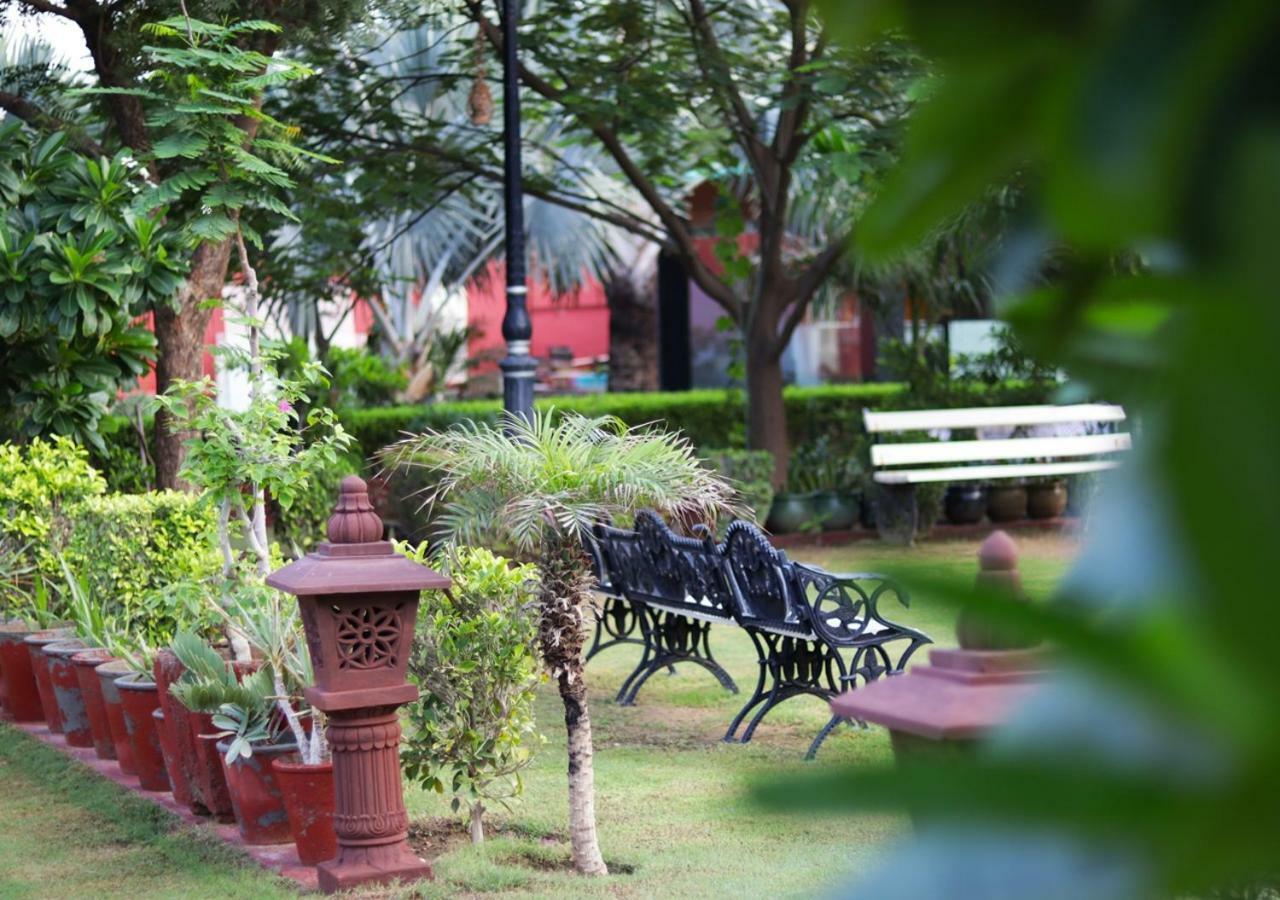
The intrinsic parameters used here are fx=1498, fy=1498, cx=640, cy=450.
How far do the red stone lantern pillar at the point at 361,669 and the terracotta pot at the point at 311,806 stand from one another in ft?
0.56

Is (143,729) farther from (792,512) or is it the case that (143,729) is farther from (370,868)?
(792,512)

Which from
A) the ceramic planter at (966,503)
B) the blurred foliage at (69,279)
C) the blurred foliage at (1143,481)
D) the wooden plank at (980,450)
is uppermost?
the blurred foliage at (69,279)

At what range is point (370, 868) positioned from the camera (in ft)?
15.3

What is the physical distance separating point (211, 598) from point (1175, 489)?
581 centimetres

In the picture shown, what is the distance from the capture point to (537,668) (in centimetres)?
534

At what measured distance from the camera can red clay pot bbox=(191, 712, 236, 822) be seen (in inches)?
218


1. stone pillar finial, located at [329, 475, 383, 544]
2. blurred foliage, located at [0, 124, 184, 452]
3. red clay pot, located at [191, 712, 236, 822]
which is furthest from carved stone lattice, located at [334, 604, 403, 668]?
blurred foliage, located at [0, 124, 184, 452]

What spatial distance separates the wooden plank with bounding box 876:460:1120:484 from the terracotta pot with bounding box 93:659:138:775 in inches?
328

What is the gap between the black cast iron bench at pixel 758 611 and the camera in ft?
20.9

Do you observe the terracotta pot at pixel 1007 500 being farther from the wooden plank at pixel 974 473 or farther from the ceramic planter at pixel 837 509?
the ceramic planter at pixel 837 509

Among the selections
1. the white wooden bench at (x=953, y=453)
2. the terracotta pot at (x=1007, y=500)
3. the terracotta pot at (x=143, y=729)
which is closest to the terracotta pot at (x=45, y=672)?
the terracotta pot at (x=143, y=729)

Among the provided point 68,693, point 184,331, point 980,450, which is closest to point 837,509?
point 980,450

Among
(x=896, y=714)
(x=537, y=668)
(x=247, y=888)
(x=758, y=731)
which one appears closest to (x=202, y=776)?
(x=247, y=888)

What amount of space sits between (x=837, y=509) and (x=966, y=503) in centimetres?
129
